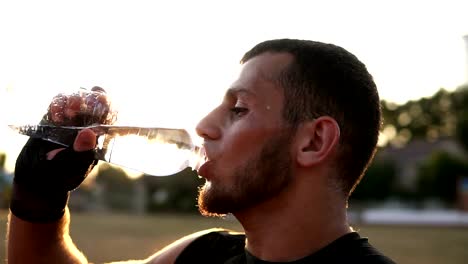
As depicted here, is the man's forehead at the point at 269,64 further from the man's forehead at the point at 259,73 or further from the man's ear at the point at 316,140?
the man's ear at the point at 316,140

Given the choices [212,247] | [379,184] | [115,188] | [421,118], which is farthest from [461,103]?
[212,247]

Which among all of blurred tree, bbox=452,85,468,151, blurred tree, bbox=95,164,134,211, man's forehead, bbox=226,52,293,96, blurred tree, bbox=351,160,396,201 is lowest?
blurred tree, bbox=95,164,134,211

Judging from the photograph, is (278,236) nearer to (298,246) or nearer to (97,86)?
(298,246)

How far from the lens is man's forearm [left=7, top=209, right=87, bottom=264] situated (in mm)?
2793

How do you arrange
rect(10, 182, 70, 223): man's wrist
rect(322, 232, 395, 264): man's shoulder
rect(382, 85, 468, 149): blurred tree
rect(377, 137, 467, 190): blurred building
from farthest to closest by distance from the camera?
1. rect(382, 85, 468, 149): blurred tree
2. rect(377, 137, 467, 190): blurred building
3. rect(10, 182, 70, 223): man's wrist
4. rect(322, 232, 395, 264): man's shoulder

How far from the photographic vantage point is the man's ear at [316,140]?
265 centimetres

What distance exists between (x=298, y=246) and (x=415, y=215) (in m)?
49.7

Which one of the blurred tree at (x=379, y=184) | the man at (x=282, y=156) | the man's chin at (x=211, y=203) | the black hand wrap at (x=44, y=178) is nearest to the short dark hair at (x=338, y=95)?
the man at (x=282, y=156)

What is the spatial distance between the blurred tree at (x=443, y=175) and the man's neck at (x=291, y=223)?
54580mm

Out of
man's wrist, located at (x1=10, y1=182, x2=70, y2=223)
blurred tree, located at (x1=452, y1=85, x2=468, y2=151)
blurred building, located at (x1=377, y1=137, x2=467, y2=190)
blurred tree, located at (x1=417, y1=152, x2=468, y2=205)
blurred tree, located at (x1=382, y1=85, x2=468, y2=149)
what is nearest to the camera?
man's wrist, located at (x1=10, y1=182, x2=70, y2=223)

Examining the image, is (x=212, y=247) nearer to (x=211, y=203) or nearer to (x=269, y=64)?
(x=211, y=203)

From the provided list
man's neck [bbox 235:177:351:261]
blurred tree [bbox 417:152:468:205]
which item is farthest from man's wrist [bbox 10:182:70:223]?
blurred tree [bbox 417:152:468:205]

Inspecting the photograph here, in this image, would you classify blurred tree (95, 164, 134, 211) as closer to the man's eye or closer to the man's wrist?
the man's wrist

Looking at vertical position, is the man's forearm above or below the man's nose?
below
